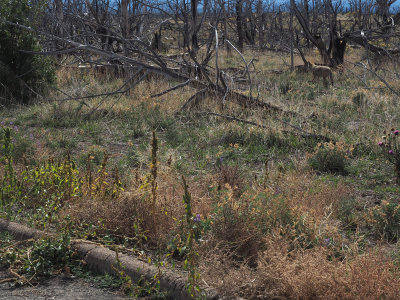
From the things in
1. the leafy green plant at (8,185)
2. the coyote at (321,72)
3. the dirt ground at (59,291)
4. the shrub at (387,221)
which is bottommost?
the dirt ground at (59,291)

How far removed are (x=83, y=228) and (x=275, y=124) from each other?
447 cm

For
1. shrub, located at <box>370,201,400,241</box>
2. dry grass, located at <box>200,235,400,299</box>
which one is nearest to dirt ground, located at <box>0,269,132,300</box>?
dry grass, located at <box>200,235,400,299</box>

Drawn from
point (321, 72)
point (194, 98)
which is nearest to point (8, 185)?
point (194, 98)

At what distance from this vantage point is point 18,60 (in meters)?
10.9

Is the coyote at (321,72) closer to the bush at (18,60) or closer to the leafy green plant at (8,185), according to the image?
the bush at (18,60)

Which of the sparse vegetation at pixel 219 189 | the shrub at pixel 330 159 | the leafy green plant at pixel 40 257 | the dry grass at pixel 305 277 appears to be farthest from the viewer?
the shrub at pixel 330 159

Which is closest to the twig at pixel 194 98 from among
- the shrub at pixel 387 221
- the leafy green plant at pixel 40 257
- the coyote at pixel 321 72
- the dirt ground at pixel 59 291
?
the coyote at pixel 321 72

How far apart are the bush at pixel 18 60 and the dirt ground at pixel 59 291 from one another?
25.0 feet

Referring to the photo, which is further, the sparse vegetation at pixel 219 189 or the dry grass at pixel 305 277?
the sparse vegetation at pixel 219 189

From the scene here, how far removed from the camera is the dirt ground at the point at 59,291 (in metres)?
3.40

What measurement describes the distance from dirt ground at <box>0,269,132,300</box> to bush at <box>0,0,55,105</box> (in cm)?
761

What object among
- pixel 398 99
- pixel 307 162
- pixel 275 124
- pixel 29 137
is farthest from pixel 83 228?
pixel 398 99

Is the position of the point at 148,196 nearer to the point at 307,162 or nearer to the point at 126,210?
the point at 126,210

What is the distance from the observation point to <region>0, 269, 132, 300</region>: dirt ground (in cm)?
340
